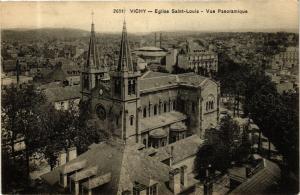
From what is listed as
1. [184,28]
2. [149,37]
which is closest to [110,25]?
[149,37]

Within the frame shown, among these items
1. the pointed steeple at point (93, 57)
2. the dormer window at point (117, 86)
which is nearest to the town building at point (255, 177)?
the dormer window at point (117, 86)

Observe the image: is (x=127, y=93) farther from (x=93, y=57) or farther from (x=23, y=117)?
(x=23, y=117)

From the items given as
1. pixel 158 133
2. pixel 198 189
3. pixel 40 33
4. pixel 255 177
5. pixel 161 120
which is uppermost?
pixel 40 33

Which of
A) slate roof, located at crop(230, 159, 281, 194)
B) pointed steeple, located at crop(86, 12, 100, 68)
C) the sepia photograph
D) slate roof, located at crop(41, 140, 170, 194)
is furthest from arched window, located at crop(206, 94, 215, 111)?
slate roof, located at crop(41, 140, 170, 194)

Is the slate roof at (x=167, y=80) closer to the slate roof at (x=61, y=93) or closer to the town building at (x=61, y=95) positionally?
the town building at (x=61, y=95)

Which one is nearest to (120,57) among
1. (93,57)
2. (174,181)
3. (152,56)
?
(93,57)

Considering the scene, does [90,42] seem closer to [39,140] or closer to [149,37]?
[149,37]
